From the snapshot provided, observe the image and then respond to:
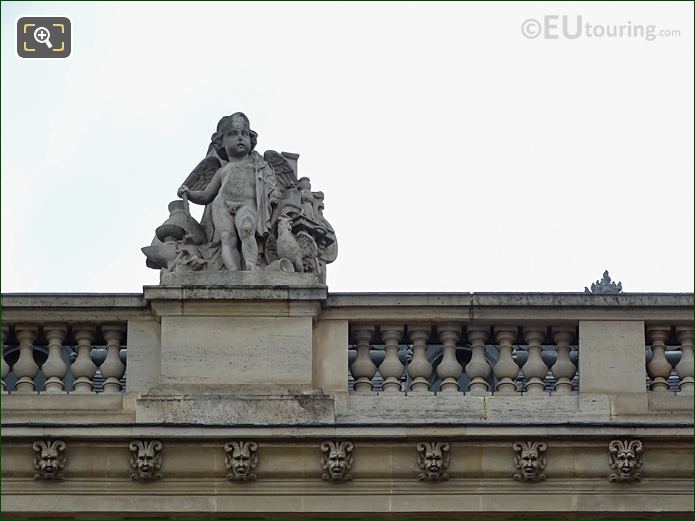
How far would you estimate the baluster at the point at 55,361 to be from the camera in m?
20.6

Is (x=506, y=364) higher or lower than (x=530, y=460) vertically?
higher

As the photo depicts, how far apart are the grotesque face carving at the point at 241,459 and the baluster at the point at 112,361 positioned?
1.42 metres

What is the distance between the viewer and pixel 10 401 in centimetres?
2038

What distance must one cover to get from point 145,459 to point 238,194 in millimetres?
2884

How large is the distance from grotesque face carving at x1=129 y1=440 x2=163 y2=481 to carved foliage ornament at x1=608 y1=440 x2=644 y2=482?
12.3 feet

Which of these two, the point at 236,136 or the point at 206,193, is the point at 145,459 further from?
the point at 236,136

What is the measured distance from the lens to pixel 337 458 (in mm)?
19656

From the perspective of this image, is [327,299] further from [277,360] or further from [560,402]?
[560,402]

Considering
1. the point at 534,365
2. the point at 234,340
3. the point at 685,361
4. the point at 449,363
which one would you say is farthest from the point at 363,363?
the point at 685,361

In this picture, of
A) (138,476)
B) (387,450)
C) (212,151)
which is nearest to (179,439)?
(138,476)

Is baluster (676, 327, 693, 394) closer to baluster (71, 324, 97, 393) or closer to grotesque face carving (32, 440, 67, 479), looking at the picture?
baluster (71, 324, 97, 393)

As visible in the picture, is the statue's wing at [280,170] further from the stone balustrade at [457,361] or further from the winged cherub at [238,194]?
the stone balustrade at [457,361]

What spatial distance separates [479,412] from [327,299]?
1651 mm

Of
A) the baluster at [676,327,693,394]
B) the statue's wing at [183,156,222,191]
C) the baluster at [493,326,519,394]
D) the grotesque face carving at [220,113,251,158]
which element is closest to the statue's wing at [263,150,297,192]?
the grotesque face carving at [220,113,251,158]
